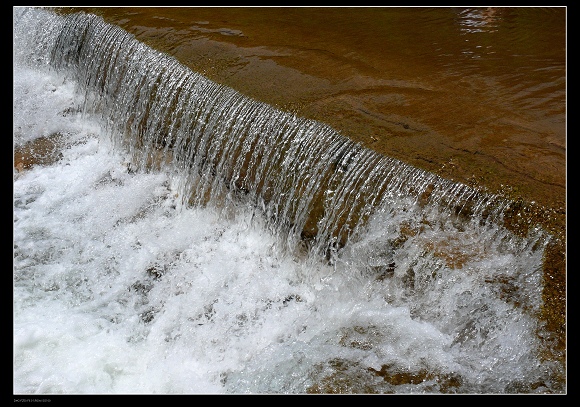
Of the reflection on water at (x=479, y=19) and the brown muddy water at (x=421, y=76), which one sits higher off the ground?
the reflection on water at (x=479, y=19)

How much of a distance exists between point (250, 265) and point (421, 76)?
2.58 metres

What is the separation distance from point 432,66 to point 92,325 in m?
4.17

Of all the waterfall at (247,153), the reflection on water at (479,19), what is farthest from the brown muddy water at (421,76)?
the waterfall at (247,153)

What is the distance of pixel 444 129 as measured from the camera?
442cm

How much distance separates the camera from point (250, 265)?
190 inches

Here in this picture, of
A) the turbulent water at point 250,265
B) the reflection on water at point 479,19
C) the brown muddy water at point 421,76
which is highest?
the reflection on water at point 479,19

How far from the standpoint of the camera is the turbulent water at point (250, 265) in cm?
348

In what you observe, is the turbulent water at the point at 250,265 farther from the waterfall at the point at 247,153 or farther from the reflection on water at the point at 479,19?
the reflection on water at the point at 479,19

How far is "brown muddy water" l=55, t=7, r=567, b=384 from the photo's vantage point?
3951 millimetres

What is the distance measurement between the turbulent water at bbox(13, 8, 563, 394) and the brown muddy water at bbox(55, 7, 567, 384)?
7.5 inches

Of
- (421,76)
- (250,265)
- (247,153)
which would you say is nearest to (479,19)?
(421,76)

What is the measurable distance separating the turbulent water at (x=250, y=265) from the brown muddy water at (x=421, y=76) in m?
0.19

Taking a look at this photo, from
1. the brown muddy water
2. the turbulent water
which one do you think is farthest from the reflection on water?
the turbulent water

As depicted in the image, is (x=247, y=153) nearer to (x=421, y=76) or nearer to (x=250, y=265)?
(x=250, y=265)
